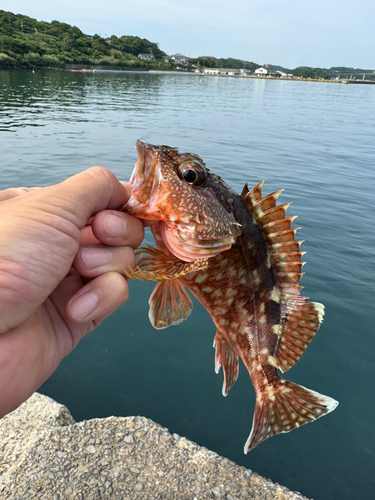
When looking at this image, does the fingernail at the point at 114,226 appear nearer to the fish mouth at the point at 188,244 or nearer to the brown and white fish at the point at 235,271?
the brown and white fish at the point at 235,271

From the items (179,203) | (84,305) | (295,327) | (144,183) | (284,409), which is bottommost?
(284,409)

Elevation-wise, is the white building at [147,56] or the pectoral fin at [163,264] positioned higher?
the white building at [147,56]

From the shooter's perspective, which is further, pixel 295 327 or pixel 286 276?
pixel 295 327

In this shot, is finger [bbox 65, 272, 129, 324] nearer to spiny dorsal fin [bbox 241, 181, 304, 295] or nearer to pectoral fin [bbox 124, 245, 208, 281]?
pectoral fin [bbox 124, 245, 208, 281]

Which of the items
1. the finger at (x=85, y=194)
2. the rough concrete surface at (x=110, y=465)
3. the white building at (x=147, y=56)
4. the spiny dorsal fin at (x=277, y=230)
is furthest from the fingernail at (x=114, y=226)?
the white building at (x=147, y=56)

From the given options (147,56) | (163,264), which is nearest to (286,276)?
(163,264)

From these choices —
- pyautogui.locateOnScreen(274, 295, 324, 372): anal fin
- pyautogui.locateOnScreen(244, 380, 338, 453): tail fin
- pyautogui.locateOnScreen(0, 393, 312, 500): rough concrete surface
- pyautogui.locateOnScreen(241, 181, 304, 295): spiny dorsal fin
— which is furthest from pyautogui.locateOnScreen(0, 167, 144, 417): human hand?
pyautogui.locateOnScreen(0, 393, 312, 500): rough concrete surface

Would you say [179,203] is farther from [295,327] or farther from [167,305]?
[295,327]

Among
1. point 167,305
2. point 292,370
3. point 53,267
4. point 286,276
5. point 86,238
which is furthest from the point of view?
point 292,370
